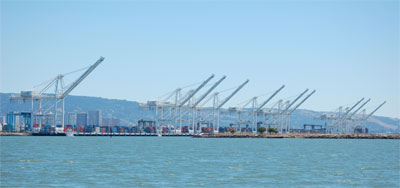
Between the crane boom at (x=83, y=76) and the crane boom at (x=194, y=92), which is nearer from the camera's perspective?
the crane boom at (x=83, y=76)

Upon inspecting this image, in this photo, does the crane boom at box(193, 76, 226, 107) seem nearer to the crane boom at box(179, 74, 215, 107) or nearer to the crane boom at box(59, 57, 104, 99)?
the crane boom at box(179, 74, 215, 107)

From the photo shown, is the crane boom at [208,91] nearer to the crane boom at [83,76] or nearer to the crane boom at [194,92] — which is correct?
the crane boom at [194,92]

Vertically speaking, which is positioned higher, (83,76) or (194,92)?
(83,76)

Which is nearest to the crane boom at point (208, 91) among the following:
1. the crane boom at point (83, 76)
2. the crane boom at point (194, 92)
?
the crane boom at point (194, 92)

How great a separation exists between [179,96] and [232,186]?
351 feet

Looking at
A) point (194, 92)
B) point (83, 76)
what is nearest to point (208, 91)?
point (194, 92)

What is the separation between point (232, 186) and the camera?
80.0 ft

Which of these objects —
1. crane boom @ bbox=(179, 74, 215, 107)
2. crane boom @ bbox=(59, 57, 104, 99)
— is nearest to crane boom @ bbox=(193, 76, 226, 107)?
crane boom @ bbox=(179, 74, 215, 107)

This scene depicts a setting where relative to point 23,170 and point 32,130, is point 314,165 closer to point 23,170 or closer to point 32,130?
point 23,170

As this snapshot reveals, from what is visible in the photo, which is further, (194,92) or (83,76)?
(194,92)

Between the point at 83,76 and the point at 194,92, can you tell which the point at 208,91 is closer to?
the point at 194,92

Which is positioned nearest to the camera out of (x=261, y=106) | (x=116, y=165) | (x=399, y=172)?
(x=399, y=172)

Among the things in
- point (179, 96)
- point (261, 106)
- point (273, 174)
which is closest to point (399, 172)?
point (273, 174)

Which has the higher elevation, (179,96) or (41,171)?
(179,96)
